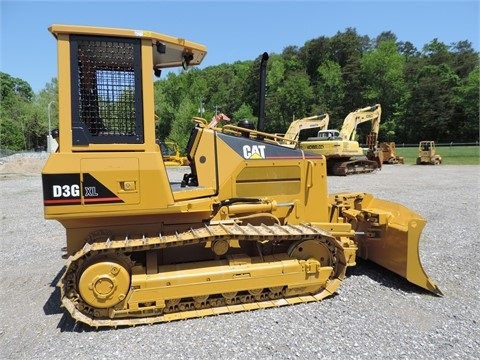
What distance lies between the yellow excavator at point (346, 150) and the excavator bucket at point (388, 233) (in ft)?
47.4

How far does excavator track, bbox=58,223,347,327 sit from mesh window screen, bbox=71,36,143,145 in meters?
1.17

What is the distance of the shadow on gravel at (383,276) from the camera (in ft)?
16.3

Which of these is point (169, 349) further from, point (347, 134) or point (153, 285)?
point (347, 134)

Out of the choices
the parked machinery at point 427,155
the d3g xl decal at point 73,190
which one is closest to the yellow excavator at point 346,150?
the parked machinery at point 427,155

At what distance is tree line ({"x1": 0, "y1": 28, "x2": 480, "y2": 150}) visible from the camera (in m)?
53.8

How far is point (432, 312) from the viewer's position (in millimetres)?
4320

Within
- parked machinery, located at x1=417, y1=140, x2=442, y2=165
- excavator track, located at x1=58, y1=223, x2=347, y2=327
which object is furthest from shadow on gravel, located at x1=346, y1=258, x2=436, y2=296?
parked machinery, located at x1=417, y1=140, x2=442, y2=165

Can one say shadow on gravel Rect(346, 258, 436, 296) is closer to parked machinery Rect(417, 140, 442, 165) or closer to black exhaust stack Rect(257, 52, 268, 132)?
black exhaust stack Rect(257, 52, 268, 132)

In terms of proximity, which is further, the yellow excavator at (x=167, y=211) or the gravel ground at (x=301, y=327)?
the yellow excavator at (x=167, y=211)

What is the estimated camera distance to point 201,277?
4262 mm

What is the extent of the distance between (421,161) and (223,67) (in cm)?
8433

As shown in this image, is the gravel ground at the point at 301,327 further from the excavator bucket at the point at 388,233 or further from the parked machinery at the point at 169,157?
the parked machinery at the point at 169,157

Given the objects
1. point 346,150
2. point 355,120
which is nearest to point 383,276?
point 346,150

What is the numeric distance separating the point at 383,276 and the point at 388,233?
665 mm
